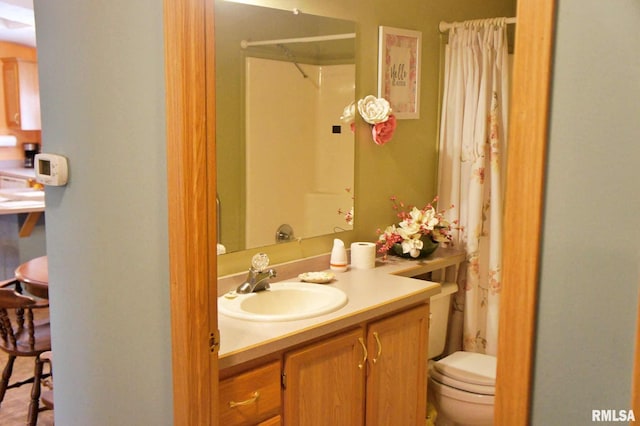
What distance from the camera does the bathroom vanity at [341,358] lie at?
1.96m

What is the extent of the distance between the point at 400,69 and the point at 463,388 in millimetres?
1564

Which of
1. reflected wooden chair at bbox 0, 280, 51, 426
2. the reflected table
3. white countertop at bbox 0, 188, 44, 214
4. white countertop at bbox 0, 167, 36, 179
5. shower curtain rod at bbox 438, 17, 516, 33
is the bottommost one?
reflected wooden chair at bbox 0, 280, 51, 426

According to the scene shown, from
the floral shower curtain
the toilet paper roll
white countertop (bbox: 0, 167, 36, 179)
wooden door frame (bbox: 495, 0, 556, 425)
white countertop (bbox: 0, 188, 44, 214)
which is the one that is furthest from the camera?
white countertop (bbox: 0, 167, 36, 179)

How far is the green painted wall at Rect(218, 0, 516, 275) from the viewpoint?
115 inches

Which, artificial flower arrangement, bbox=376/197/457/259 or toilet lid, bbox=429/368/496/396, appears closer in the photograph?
toilet lid, bbox=429/368/496/396

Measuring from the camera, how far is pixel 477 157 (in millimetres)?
3268

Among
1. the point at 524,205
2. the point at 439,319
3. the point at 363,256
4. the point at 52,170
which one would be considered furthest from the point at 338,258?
the point at 524,205

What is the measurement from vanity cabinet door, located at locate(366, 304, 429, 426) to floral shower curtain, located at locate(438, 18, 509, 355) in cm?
69

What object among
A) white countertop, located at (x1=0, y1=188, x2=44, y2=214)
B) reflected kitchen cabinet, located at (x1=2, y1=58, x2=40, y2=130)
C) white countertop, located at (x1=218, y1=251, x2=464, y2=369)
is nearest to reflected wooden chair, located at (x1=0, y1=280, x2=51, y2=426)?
white countertop, located at (x1=218, y1=251, x2=464, y2=369)

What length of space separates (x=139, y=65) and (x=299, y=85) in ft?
4.11

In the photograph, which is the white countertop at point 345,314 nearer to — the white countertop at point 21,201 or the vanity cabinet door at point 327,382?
the vanity cabinet door at point 327,382

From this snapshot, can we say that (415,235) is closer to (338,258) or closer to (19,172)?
(338,258)

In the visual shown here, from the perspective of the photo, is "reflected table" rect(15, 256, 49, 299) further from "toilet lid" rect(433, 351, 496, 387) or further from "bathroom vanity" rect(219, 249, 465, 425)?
"toilet lid" rect(433, 351, 496, 387)

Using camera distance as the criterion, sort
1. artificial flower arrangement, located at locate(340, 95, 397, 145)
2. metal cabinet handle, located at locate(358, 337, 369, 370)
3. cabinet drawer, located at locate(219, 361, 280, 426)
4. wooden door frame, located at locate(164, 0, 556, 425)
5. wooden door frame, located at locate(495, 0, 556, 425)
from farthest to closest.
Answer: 1. artificial flower arrangement, located at locate(340, 95, 397, 145)
2. metal cabinet handle, located at locate(358, 337, 369, 370)
3. cabinet drawer, located at locate(219, 361, 280, 426)
4. wooden door frame, located at locate(164, 0, 556, 425)
5. wooden door frame, located at locate(495, 0, 556, 425)
